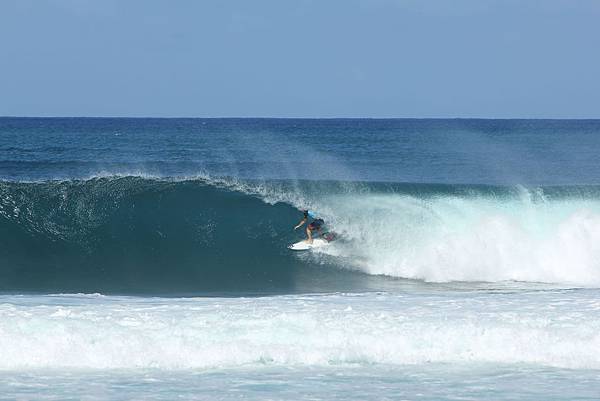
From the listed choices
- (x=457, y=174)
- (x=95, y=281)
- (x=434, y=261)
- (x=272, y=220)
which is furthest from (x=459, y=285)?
(x=457, y=174)

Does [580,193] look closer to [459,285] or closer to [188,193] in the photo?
[459,285]

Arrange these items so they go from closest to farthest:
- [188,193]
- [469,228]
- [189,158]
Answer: [469,228], [188,193], [189,158]

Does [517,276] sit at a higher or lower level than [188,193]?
lower

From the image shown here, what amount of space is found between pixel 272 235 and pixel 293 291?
3919mm

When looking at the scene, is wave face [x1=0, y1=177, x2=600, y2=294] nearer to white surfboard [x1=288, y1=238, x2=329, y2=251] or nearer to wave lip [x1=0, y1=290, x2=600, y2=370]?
white surfboard [x1=288, y1=238, x2=329, y2=251]

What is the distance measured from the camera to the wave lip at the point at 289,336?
35.0ft

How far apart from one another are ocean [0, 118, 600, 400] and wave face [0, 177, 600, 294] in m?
0.05

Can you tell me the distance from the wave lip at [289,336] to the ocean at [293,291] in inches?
1.0

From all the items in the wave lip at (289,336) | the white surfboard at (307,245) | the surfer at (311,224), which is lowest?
the wave lip at (289,336)

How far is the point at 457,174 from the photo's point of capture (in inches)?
1444

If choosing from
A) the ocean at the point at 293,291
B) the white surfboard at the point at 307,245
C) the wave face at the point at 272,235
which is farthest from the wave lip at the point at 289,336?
the white surfboard at the point at 307,245

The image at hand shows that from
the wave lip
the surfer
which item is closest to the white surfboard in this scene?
the surfer

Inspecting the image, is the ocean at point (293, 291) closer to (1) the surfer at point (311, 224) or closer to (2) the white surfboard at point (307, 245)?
(2) the white surfboard at point (307, 245)

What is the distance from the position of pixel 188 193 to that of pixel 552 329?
39.7ft
